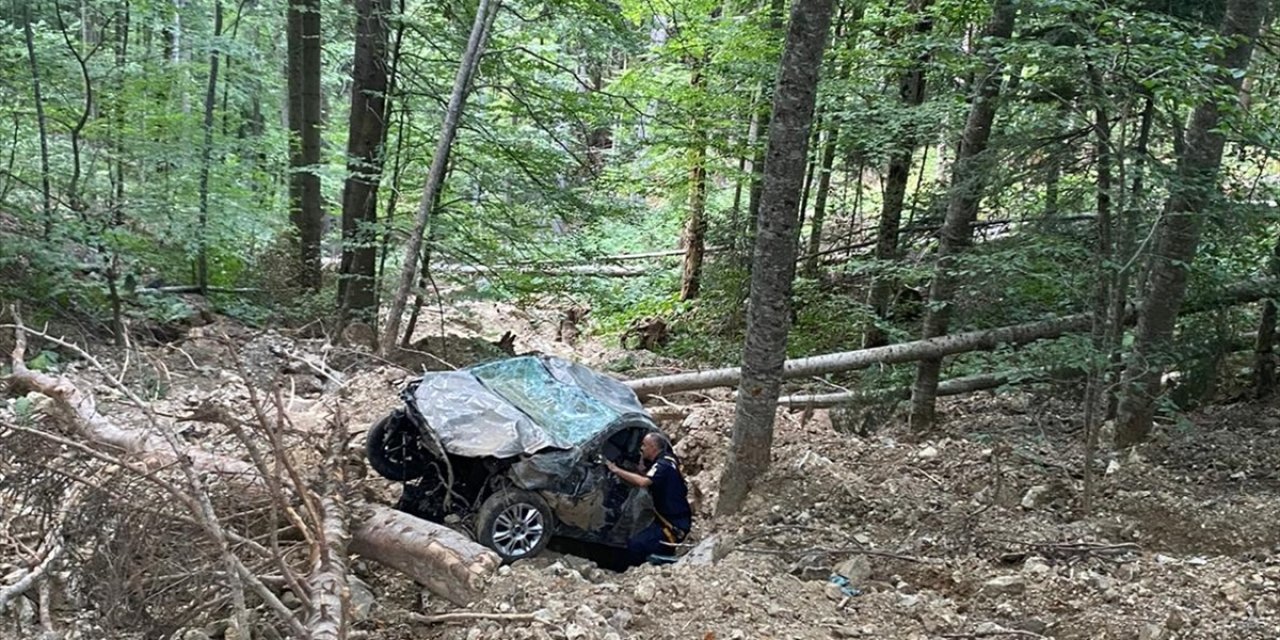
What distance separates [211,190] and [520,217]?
531 centimetres

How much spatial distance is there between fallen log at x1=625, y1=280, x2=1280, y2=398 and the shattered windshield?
1325 mm

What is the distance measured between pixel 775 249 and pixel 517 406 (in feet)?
7.46

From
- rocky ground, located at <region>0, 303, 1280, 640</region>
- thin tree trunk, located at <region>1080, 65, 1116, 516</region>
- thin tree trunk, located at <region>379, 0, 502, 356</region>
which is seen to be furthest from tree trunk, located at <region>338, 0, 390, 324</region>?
thin tree trunk, located at <region>1080, 65, 1116, 516</region>

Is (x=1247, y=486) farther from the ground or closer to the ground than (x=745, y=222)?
closer to the ground

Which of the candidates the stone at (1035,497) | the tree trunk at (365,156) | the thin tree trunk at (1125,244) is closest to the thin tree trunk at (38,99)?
the tree trunk at (365,156)

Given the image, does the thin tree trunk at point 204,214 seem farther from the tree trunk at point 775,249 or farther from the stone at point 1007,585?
the stone at point 1007,585

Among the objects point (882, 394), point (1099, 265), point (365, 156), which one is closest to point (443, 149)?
point (365, 156)

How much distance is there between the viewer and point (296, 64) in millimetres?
14094

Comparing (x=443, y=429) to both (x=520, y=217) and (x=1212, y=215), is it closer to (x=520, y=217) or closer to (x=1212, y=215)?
(x=1212, y=215)

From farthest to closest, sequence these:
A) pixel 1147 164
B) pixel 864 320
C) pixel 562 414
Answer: pixel 864 320 → pixel 562 414 → pixel 1147 164

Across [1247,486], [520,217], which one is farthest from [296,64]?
[1247,486]

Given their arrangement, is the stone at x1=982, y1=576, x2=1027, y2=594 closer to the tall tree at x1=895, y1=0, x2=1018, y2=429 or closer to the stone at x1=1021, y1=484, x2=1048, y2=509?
the stone at x1=1021, y1=484, x2=1048, y2=509

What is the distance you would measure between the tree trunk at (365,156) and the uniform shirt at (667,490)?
6.20 m

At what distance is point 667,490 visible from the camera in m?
6.40
